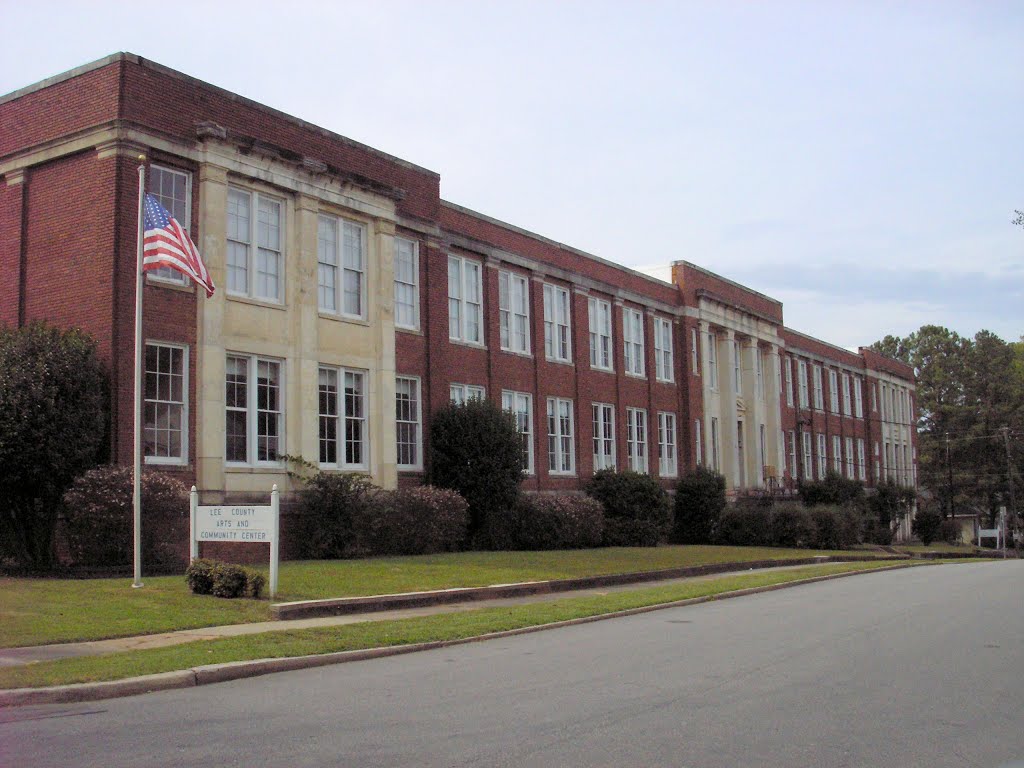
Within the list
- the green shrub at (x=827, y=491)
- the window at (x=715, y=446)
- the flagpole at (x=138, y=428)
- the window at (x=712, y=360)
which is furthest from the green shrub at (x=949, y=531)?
the flagpole at (x=138, y=428)

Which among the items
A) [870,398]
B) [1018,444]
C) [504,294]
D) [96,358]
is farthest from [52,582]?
[1018,444]

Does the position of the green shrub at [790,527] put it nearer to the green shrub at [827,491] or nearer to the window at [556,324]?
the green shrub at [827,491]

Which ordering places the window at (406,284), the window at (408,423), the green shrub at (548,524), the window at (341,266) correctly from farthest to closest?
Answer: the green shrub at (548,524)
the window at (406,284)
the window at (408,423)
the window at (341,266)

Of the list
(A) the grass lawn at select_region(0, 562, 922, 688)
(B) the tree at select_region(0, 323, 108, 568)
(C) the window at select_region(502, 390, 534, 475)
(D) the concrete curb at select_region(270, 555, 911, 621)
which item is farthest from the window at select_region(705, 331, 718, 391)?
(B) the tree at select_region(0, 323, 108, 568)

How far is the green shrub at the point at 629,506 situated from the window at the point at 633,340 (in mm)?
5833

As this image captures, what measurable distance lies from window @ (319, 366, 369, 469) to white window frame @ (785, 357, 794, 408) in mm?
33544

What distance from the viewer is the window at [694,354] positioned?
4538 centimetres

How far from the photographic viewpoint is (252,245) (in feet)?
79.6

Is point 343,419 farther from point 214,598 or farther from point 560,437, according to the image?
point 560,437

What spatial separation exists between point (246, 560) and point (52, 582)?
561cm

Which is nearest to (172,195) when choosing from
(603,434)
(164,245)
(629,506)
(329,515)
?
(164,245)

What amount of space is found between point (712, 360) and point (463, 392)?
18.5 m

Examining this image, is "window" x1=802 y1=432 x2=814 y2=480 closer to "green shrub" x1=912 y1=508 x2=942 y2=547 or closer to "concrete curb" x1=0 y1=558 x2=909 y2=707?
"green shrub" x1=912 y1=508 x2=942 y2=547

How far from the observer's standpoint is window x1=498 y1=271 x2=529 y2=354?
34.3 meters
